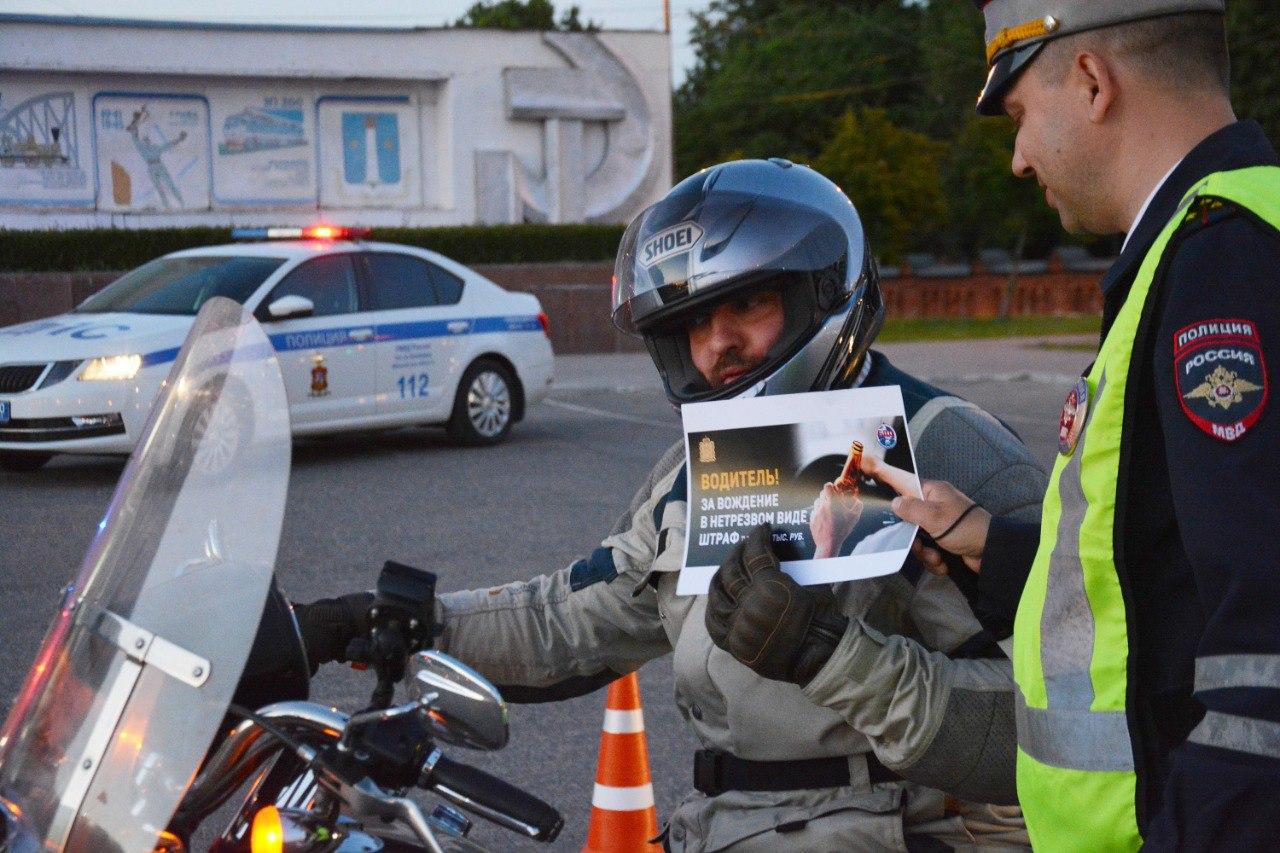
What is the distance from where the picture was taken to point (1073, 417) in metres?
1.57

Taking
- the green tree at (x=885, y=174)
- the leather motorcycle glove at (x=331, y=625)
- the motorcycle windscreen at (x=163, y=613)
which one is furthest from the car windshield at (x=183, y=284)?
the green tree at (x=885, y=174)

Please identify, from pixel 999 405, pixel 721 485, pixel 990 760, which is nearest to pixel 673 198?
pixel 721 485

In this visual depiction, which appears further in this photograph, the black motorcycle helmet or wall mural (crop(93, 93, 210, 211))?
wall mural (crop(93, 93, 210, 211))

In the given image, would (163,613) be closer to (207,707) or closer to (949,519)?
(207,707)

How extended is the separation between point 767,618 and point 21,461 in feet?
32.2

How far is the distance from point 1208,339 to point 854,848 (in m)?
0.96

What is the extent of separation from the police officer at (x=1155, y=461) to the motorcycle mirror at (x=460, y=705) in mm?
572

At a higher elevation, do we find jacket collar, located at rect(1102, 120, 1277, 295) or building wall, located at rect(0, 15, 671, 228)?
building wall, located at rect(0, 15, 671, 228)

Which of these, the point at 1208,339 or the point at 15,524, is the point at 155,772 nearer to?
the point at 1208,339

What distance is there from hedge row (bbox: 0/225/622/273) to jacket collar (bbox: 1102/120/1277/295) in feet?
66.5

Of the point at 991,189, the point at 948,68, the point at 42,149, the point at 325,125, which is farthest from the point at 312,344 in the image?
the point at 948,68

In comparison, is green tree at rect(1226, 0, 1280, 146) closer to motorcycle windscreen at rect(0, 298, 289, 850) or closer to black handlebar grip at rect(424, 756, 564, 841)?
motorcycle windscreen at rect(0, 298, 289, 850)

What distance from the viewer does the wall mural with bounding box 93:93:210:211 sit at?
2248cm

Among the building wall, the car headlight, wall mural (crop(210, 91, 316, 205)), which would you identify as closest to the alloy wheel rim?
the car headlight
